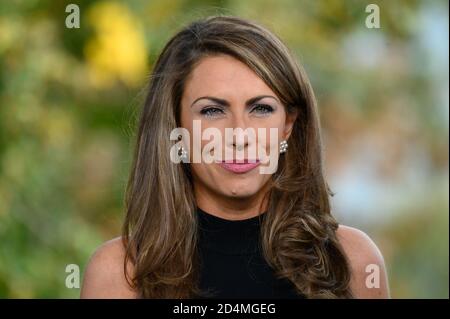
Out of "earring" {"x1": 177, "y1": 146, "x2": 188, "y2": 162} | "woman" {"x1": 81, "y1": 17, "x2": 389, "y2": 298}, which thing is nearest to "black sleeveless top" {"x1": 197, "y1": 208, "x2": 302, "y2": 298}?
"woman" {"x1": 81, "y1": 17, "x2": 389, "y2": 298}

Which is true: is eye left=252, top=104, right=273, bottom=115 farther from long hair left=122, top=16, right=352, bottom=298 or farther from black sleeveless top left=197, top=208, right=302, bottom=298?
black sleeveless top left=197, top=208, right=302, bottom=298

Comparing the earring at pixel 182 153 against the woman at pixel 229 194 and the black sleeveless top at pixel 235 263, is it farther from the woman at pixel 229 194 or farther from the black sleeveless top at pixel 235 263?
the black sleeveless top at pixel 235 263

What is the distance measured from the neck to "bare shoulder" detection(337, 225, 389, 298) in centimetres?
23

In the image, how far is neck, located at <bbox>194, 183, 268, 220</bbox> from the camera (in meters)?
2.34

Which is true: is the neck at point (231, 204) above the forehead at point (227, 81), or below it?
below

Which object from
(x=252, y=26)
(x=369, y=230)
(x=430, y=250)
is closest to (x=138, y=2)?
(x=369, y=230)

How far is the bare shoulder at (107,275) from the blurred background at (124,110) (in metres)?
1.84

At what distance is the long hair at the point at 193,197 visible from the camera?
2.29 meters

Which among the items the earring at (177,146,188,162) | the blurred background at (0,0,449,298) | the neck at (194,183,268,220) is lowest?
the neck at (194,183,268,220)

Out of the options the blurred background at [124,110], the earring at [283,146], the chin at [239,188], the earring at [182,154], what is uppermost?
the blurred background at [124,110]

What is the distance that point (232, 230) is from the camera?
235 centimetres

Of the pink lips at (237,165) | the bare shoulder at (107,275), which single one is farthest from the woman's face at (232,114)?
the bare shoulder at (107,275)

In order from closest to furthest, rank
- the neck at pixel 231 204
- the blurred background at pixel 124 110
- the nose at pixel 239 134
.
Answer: the nose at pixel 239 134 → the neck at pixel 231 204 → the blurred background at pixel 124 110

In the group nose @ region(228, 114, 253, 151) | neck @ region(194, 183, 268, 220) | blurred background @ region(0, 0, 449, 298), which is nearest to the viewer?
nose @ region(228, 114, 253, 151)
